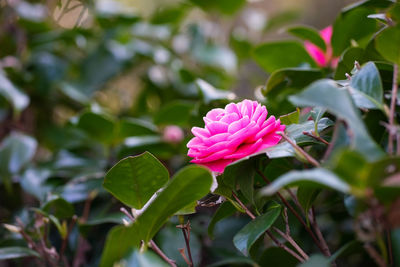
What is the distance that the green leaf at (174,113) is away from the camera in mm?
817

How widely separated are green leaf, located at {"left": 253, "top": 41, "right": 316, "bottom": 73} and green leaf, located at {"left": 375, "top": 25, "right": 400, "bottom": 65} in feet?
1.01

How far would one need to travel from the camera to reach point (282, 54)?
713 mm

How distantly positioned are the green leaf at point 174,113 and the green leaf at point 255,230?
16.7 inches

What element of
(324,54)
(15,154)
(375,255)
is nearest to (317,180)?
(375,255)

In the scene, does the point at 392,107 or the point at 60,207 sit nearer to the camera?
the point at 392,107

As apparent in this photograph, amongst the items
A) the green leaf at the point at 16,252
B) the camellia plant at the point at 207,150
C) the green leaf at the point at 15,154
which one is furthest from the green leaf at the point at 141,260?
the green leaf at the point at 15,154

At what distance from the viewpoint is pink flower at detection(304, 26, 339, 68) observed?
69 centimetres

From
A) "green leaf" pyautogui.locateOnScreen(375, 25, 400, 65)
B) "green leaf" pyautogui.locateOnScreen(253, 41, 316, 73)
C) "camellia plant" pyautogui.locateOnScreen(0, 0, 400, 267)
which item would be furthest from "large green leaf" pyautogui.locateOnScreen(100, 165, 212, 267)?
"green leaf" pyautogui.locateOnScreen(253, 41, 316, 73)

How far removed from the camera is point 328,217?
87 centimetres

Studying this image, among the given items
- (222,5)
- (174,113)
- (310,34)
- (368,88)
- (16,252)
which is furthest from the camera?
(222,5)

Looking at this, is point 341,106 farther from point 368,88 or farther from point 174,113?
point 174,113

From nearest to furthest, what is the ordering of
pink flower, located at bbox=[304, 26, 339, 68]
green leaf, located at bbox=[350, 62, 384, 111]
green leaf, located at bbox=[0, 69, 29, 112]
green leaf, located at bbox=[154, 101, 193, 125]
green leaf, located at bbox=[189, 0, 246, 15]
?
green leaf, located at bbox=[350, 62, 384, 111]
pink flower, located at bbox=[304, 26, 339, 68]
green leaf, located at bbox=[154, 101, 193, 125]
green leaf, located at bbox=[0, 69, 29, 112]
green leaf, located at bbox=[189, 0, 246, 15]

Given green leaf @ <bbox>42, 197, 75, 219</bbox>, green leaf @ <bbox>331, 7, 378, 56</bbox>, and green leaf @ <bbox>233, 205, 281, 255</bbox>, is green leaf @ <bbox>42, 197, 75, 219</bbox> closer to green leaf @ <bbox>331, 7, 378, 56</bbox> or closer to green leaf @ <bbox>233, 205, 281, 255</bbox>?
green leaf @ <bbox>233, 205, 281, 255</bbox>

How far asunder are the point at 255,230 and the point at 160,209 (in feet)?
0.34
